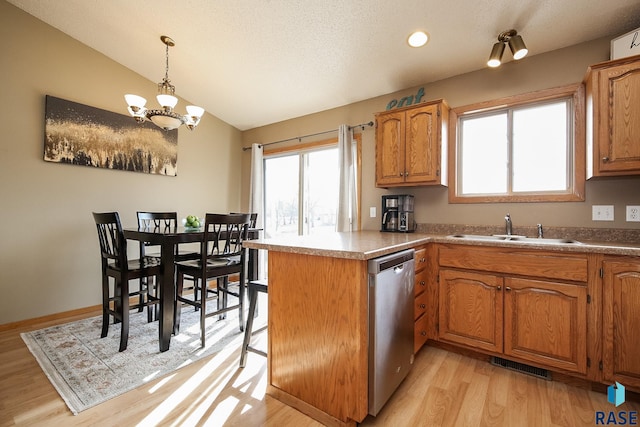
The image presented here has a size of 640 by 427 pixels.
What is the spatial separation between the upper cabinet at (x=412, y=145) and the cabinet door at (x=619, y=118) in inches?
41.6

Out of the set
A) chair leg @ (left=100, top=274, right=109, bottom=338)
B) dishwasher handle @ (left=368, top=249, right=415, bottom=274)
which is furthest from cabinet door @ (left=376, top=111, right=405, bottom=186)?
chair leg @ (left=100, top=274, right=109, bottom=338)

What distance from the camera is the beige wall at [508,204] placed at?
2193 mm

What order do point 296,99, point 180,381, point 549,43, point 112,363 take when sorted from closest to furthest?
point 180,381 → point 112,363 → point 549,43 → point 296,99

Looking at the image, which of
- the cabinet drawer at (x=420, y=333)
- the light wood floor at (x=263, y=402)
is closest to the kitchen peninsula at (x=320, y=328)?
the light wood floor at (x=263, y=402)

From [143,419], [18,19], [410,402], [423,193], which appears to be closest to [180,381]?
[143,419]

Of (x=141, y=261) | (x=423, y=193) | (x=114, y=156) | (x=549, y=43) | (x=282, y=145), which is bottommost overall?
(x=141, y=261)

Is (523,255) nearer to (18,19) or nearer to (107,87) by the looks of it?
(107,87)

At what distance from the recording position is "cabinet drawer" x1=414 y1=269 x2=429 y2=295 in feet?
6.92

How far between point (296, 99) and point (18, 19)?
2771 millimetres

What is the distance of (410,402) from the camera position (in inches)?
66.8

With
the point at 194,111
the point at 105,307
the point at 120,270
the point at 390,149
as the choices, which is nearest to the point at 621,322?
the point at 390,149

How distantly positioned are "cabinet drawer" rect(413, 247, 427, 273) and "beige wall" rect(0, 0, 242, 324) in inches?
132

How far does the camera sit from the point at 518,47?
Result: 2.08 metres

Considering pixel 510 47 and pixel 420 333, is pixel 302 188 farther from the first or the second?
pixel 510 47
